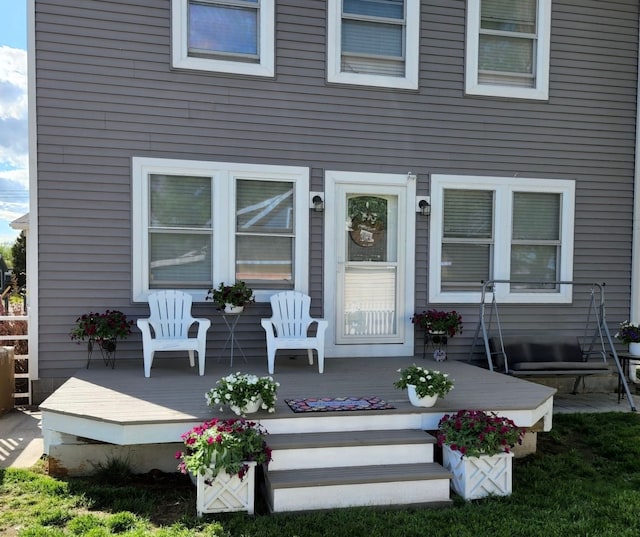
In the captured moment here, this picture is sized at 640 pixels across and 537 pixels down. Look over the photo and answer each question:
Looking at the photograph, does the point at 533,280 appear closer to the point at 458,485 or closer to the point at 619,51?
the point at 619,51

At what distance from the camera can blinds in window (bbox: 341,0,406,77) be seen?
5.50 metres

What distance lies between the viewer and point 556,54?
5.92 meters

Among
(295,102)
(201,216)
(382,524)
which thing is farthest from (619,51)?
(382,524)

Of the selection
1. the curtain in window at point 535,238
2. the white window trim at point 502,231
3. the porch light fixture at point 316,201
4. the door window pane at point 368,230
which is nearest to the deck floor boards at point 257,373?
the white window trim at point 502,231

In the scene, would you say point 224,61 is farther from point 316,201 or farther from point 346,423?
point 346,423

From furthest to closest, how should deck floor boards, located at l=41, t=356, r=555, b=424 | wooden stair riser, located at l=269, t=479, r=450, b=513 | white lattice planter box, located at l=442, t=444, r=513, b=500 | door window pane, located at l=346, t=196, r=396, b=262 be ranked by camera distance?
1. door window pane, located at l=346, t=196, r=396, b=262
2. deck floor boards, located at l=41, t=356, r=555, b=424
3. white lattice planter box, located at l=442, t=444, r=513, b=500
4. wooden stair riser, located at l=269, t=479, r=450, b=513

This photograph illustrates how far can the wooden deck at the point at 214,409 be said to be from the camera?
3.21m

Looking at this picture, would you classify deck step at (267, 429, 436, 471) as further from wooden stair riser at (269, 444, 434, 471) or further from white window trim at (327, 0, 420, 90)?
white window trim at (327, 0, 420, 90)

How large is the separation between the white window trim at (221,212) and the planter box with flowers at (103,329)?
0.35 m

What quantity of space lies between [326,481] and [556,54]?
544 cm

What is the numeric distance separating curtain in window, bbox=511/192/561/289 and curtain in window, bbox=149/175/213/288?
349 cm

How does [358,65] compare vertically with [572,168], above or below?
above

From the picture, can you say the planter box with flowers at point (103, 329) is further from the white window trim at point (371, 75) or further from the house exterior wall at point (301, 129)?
the white window trim at point (371, 75)

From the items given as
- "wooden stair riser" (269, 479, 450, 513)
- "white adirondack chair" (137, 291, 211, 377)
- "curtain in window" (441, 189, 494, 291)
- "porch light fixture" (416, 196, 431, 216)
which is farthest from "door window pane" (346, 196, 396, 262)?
"wooden stair riser" (269, 479, 450, 513)
